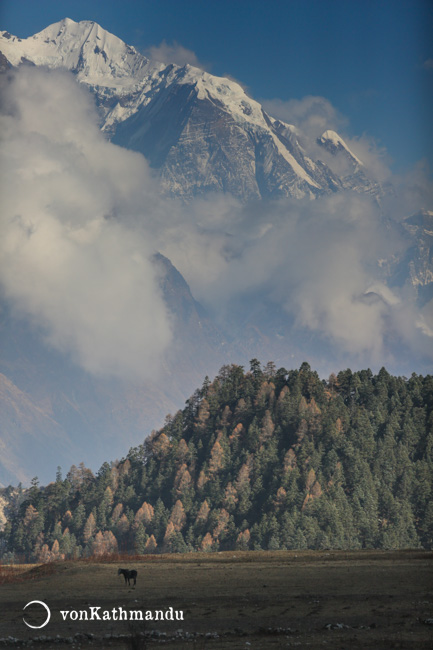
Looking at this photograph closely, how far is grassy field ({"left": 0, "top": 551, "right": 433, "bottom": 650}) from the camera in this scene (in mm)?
57250

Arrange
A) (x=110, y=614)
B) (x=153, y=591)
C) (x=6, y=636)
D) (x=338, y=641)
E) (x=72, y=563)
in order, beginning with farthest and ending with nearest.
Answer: (x=72, y=563), (x=153, y=591), (x=110, y=614), (x=6, y=636), (x=338, y=641)

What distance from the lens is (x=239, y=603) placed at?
2643 inches

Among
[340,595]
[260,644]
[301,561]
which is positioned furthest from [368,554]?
[260,644]

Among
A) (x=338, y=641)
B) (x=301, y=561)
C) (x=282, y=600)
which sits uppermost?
(x=301, y=561)

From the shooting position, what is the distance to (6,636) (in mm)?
59406

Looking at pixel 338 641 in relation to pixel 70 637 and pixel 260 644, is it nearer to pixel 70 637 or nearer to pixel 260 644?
pixel 260 644

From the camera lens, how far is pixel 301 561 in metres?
92.8

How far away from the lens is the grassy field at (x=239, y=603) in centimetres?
5725

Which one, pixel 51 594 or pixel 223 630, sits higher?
pixel 51 594

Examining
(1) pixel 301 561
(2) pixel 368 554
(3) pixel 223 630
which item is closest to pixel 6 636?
(3) pixel 223 630

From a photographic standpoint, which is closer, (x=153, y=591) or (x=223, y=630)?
(x=223, y=630)

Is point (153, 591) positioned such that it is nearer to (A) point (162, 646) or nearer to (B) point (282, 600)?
(B) point (282, 600)

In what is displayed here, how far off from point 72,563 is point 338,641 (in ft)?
141

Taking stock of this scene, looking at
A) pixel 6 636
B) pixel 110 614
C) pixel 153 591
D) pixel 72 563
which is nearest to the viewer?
pixel 6 636
